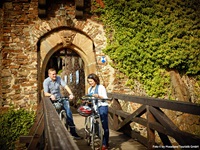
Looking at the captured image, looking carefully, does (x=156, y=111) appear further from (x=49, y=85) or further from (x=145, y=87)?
(x=145, y=87)

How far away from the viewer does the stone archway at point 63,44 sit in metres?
6.48

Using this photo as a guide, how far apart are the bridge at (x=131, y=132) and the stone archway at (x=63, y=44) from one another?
190cm

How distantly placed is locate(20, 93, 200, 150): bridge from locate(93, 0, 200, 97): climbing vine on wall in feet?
5.73

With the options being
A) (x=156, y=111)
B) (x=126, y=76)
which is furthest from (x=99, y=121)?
(x=126, y=76)

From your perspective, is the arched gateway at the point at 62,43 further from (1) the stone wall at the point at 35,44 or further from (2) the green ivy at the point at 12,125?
(2) the green ivy at the point at 12,125

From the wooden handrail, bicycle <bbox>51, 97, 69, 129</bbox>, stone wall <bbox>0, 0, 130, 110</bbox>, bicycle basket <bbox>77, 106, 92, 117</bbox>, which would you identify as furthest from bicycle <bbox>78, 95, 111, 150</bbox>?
stone wall <bbox>0, 0, 130, 110</bbox>

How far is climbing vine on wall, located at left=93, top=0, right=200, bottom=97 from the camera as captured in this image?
6613mm

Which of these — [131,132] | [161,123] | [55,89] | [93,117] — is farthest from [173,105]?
[55,89]

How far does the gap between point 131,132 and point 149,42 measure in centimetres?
340

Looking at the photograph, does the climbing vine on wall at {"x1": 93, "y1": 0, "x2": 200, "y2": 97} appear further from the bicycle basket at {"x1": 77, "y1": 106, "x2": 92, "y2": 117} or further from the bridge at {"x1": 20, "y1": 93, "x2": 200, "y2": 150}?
the bicycle basket at {"x1": 77, "y1": 106, "x2": 92, "y2": 117}

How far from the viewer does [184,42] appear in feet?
22.4

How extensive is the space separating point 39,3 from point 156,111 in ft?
15.7

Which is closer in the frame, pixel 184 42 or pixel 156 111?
pixel 156 111

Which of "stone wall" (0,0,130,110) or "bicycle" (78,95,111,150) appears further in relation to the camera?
"stone wall" (0,0,130,110)
